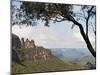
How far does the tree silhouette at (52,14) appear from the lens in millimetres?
2602

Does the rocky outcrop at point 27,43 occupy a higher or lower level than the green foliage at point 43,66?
higher

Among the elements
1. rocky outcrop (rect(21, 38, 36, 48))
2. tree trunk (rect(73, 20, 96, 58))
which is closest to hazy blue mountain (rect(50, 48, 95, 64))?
tree trunk (rect(73, 20, 96, 58))

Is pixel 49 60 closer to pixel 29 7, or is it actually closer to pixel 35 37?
pixel 35 37

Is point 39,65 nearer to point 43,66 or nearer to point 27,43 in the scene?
point 43,66

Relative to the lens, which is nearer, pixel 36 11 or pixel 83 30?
pixel 36 11

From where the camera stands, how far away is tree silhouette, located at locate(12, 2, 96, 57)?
8.54 feet

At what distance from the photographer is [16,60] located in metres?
2.56

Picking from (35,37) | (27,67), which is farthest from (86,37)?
(27,67)

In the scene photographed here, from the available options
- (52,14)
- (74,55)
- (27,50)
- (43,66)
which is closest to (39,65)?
(43,66)

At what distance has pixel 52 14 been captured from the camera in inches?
107

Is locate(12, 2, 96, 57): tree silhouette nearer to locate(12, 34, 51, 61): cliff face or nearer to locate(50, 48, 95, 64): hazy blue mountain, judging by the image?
locate(50, 48, 95, 64): hazy blue mountain

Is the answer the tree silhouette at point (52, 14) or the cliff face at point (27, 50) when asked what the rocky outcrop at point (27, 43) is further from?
the tree silhouette at point (52, 14)

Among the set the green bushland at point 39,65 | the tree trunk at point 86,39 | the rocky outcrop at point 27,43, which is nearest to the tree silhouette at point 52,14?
the tree trunk at point 86,39

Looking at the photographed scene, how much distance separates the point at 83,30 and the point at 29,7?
2.39 ft
